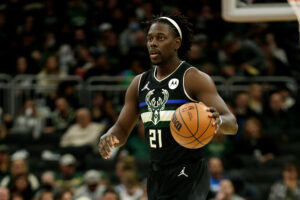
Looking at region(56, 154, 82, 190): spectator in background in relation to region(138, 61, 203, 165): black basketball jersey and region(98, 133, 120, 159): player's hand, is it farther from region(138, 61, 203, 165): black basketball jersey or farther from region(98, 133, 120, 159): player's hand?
region(138, 61, 203, 165): black basketball jersey

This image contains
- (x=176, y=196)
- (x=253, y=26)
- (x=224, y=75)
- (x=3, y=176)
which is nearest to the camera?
(x=176, y=196)

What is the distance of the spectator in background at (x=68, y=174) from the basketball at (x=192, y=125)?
599 cm

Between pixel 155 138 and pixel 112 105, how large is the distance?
7296mm

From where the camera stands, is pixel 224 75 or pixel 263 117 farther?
pixel 224 75

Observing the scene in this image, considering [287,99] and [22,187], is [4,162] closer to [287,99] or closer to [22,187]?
[22,187]

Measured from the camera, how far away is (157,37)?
5.50 meters

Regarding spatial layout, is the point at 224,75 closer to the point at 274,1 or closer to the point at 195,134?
the point at 274,1

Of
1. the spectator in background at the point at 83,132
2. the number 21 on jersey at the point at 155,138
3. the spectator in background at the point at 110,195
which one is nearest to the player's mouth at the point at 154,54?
the number 21 on jersey at the point at 155,138

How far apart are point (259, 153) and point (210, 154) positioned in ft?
2.92

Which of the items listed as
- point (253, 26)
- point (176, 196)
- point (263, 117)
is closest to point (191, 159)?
point (176, 196)

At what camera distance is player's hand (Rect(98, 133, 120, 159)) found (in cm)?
550

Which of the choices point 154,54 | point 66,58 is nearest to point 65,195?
point 154,54

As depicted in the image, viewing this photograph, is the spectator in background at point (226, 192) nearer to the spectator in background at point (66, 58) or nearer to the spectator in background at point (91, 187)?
the spectator in background at point (91, 187)

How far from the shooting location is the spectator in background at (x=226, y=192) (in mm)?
9672
